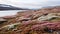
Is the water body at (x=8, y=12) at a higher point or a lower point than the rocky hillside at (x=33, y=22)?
higher

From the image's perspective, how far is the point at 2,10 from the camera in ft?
8.84

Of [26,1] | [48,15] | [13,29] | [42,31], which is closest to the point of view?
[42,31]

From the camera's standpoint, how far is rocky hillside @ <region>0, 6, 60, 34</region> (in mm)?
2051

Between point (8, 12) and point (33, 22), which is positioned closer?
point (33, 22)

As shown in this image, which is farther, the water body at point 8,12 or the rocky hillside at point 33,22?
the water body at point 8,12

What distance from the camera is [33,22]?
7.51 ft

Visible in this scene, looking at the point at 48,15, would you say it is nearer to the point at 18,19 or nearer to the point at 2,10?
the point at 18,19

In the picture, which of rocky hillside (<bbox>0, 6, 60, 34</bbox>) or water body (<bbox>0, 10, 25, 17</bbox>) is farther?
water body (<bbox>0, 10, 25, 17</bbox>)

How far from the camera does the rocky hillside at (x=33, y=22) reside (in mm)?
2051

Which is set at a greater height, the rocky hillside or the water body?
the water body

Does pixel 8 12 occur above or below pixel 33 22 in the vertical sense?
above

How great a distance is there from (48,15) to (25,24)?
498 millimetres

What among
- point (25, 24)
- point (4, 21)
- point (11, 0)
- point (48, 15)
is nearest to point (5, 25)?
point (4, 21)

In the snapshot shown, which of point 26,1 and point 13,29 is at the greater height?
point 26,1
